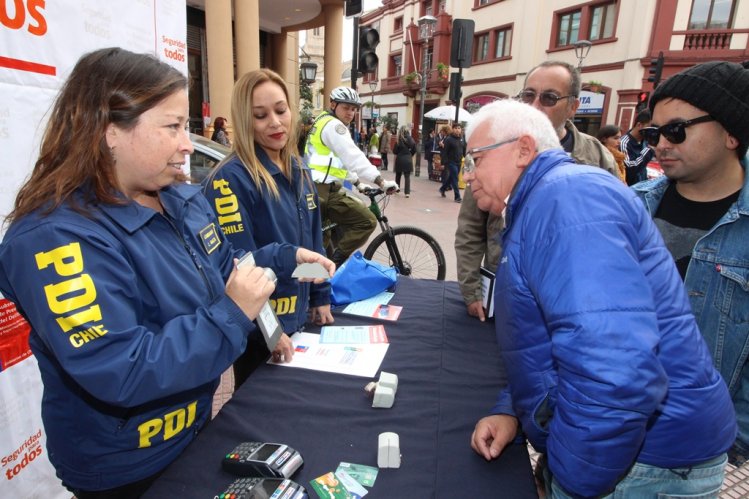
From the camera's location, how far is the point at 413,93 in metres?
30.0

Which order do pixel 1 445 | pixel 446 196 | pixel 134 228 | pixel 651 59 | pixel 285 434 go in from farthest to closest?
pixel 651 59
pixel 446 196
pixel 1 445
pixel 285 434
pixel 134 228

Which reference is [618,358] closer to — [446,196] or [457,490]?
[457,490]

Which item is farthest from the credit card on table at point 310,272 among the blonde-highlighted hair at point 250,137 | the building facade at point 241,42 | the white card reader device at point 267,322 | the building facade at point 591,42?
the building facade at point 591,42

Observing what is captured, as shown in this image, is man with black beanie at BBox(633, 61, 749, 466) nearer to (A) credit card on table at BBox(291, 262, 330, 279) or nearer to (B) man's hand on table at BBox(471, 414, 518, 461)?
(B) man's hand on table at BBox(471, 414, 518, 461)

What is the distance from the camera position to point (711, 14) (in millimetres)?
15648

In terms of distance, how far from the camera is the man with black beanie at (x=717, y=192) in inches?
60.2

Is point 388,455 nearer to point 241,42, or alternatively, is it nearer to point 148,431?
point 148,431

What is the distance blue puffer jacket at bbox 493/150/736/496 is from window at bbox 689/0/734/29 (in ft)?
64.9

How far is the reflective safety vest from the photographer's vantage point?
392cm

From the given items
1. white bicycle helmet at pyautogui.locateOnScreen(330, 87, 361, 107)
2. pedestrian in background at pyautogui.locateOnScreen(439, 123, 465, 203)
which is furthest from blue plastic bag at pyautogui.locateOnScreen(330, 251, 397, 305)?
pedestrian in background at pyautogui.locateOnScreen(439, 123, 465, 203)

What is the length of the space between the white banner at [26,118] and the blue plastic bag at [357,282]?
4.53ft

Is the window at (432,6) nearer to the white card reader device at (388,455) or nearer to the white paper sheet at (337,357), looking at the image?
the white paper sheet at (337,357)

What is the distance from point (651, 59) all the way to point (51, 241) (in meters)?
19.7

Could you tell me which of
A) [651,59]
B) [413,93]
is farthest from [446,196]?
[413,93]
